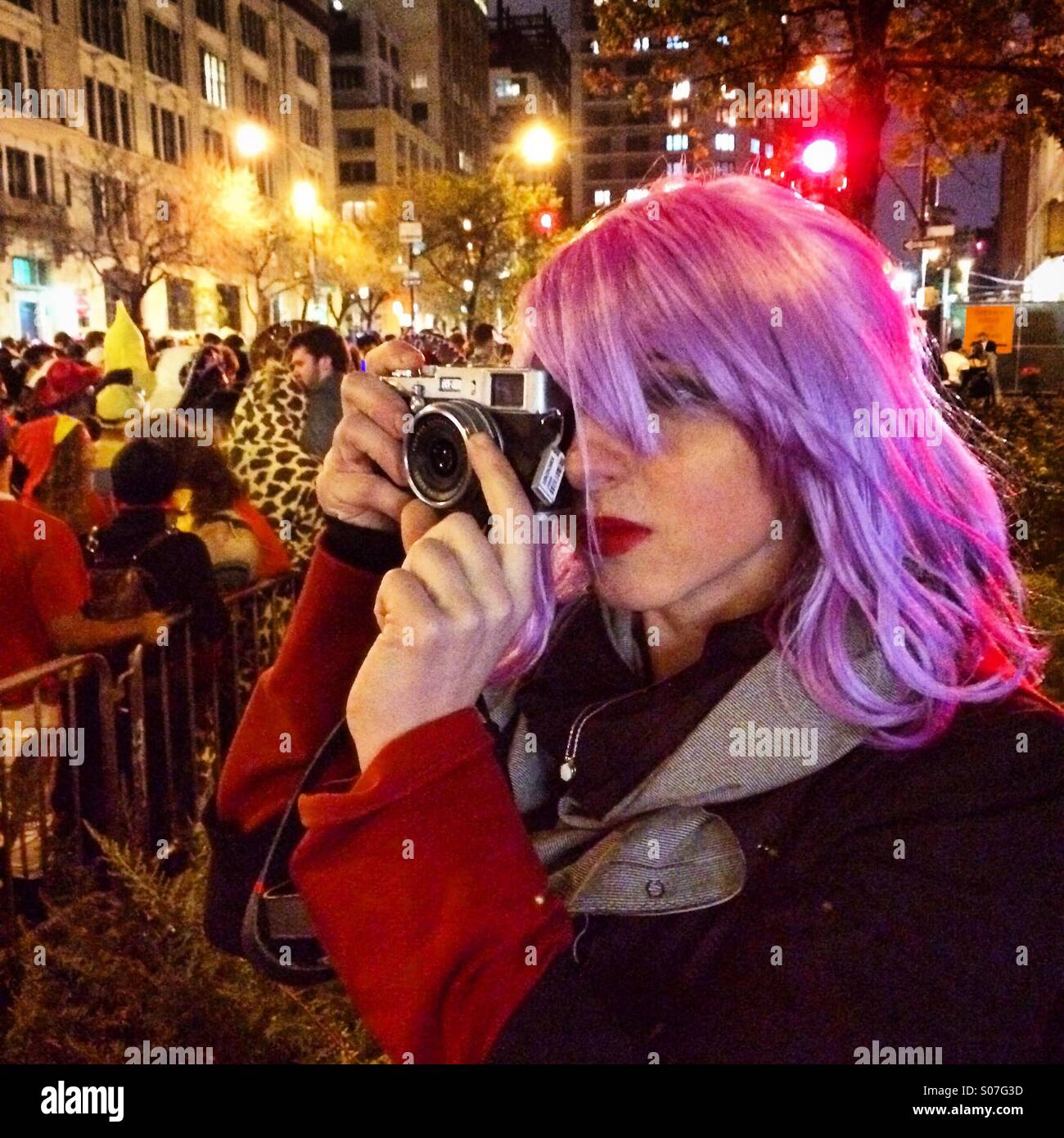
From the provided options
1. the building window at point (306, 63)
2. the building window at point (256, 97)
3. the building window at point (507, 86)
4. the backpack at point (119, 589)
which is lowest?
the backpack at point (119, 589)

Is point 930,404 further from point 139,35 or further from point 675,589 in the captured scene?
point 139,35

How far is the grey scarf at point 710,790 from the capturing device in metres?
1.23

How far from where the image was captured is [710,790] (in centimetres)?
126

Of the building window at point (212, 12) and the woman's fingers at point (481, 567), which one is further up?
the building window at point (212, 12)

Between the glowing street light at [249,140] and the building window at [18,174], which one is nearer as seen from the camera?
the building window at [18,174]

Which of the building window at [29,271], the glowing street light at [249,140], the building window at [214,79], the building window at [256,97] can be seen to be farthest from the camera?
the building window at [256,97]

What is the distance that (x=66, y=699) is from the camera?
13.4 ft

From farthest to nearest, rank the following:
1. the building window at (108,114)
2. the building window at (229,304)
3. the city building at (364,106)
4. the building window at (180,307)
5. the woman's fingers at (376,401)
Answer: the city building at (364,106) < the building window at (180,307) < the building window at (229,304) < the building window at (108,114) < the woman's fingers at (376,401)

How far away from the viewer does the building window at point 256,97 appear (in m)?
54.9

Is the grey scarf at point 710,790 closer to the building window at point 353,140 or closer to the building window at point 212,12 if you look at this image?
the building window at point 212,12

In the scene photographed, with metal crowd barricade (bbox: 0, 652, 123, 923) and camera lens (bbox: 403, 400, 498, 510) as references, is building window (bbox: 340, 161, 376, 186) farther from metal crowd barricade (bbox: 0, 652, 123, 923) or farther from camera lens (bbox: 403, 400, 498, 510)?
camera lens (bbox: 403, 400, 498, 510)

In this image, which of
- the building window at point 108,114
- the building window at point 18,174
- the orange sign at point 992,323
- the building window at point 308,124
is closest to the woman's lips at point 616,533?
the orange sign at point 992,323

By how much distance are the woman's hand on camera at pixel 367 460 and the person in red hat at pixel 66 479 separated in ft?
13.2
